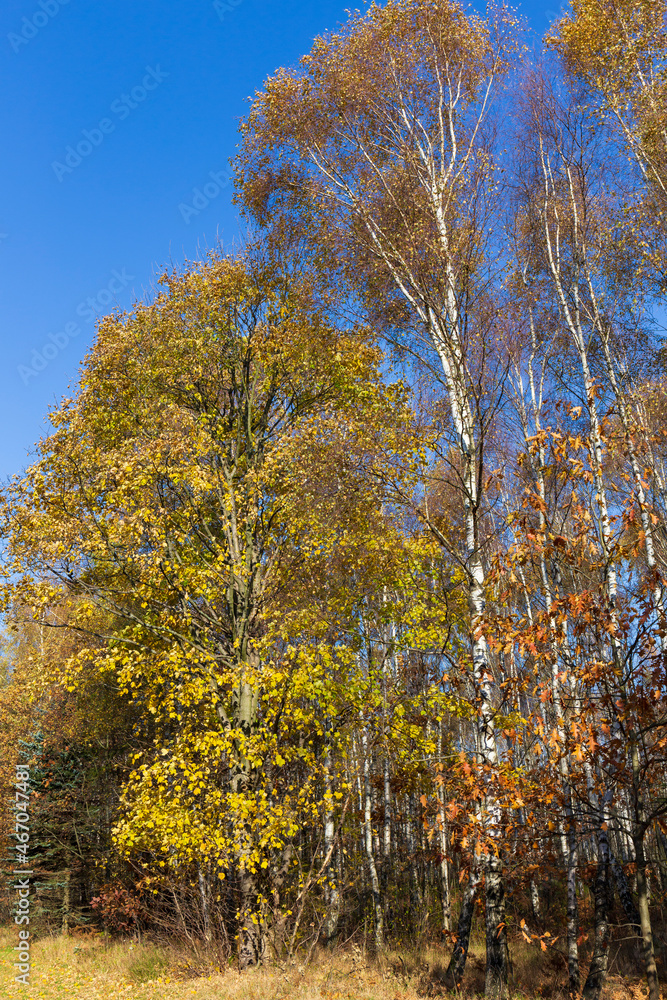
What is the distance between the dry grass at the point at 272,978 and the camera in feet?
25.2

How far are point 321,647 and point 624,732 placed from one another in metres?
5.15

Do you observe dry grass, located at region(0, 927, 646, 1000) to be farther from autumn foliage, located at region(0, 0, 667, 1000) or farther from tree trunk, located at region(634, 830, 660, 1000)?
tree trunk, located at region(634, 830, 660, 1000)

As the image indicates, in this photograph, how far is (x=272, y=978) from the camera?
7.87m

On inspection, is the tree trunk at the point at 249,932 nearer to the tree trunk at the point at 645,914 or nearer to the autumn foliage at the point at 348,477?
the autumn foliage at the point at 348,477

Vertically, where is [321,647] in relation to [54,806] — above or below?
above

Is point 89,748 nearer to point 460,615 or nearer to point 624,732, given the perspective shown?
point 460,615

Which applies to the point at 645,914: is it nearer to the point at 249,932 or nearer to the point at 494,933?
the point at 494,933

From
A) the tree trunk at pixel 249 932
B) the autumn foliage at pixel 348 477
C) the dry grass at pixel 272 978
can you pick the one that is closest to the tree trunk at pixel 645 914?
the autumn foliage at pixel 348 477

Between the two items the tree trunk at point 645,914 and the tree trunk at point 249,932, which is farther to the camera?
the tree trunk at point 249,932

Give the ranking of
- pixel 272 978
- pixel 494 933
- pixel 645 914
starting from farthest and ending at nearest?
pixel 272 978 → pixel 494 933 → pixel 645 914

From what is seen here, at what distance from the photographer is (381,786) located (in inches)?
592

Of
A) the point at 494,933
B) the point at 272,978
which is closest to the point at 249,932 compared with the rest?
the point at 272,978

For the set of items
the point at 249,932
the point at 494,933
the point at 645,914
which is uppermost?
the point at 645,914

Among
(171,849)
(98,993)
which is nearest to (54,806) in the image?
(98,993)
